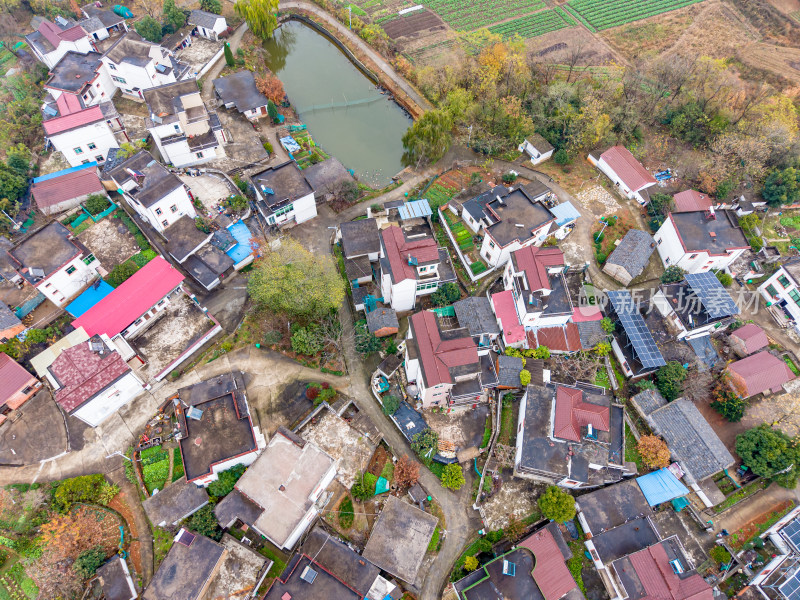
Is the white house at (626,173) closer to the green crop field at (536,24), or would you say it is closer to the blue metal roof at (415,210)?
the blue metal roof at (415,210)

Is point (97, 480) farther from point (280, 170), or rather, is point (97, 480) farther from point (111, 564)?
point (280, 170)

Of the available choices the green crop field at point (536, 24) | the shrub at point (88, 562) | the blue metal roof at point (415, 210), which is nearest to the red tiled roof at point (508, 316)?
the blue metal roof at point (415, 210)

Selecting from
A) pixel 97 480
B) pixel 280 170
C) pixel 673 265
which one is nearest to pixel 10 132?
pixel 280 170

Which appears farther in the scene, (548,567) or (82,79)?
(82,79)

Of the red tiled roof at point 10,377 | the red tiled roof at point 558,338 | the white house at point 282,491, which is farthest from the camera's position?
the red tiled roof at point 558,338

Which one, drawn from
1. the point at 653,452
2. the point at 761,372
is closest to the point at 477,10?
the point at 761,372

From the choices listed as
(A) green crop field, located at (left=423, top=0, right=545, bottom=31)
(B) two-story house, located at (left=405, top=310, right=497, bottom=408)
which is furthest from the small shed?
(A) green crop field, located at (left=423, top=0, right=545, bottom=31)

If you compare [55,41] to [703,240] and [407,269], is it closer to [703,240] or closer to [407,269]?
[407,269]
